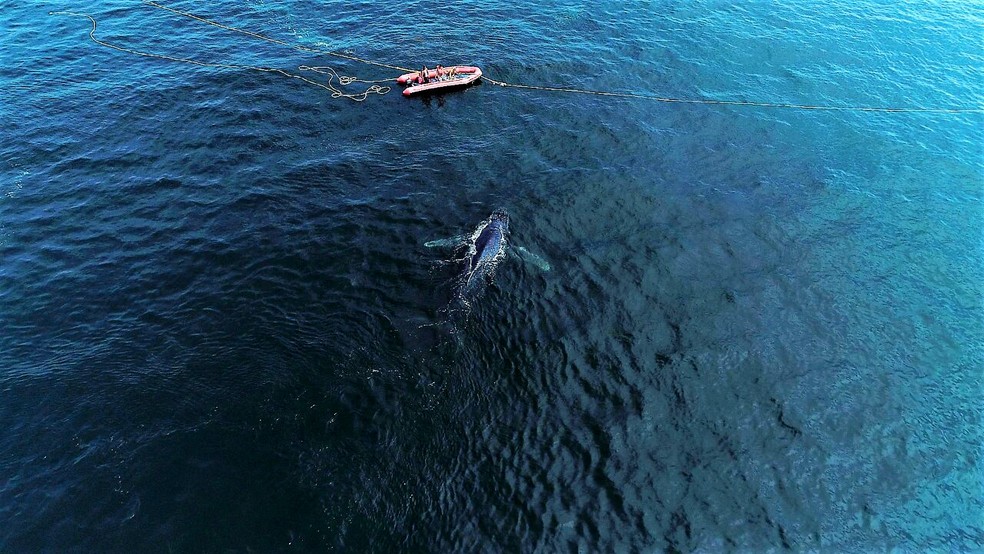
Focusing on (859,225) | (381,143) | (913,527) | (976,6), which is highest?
(976,6)

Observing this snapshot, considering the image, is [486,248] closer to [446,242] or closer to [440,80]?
[446,242]

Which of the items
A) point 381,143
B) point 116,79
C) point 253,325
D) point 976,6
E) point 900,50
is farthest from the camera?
point 976,6

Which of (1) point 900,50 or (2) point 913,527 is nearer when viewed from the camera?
(2) point 913,527

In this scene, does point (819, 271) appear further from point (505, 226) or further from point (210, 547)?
point (210, 547)

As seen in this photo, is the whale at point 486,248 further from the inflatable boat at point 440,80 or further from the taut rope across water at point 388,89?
the taut rope across water at point 388,89

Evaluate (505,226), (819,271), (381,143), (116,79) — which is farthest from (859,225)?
(116,79)

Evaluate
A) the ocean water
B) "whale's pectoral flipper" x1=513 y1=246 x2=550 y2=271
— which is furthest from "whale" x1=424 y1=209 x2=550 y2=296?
the ocean water

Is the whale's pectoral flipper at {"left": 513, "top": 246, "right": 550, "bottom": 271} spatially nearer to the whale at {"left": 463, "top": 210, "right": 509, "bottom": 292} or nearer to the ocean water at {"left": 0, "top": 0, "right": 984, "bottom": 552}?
the ocean water at {"left": 0, "top": 0, "right": 984, "bottom": 552}

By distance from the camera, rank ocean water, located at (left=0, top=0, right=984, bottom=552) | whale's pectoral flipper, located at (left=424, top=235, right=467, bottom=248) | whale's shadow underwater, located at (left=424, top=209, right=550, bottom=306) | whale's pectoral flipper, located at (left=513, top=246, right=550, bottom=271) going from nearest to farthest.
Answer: ocean water, located at (left=0, top=0, right=984, bottom=552), whale's shadow underwater, located at (left=424, top=209, right=550, bottom=306), whale's pectoral flipper, located at (left=513, top=246, right=550, bottom=271), whale's pectoral flipper, located at (left=424, top=235, right=467, bottom=248)
